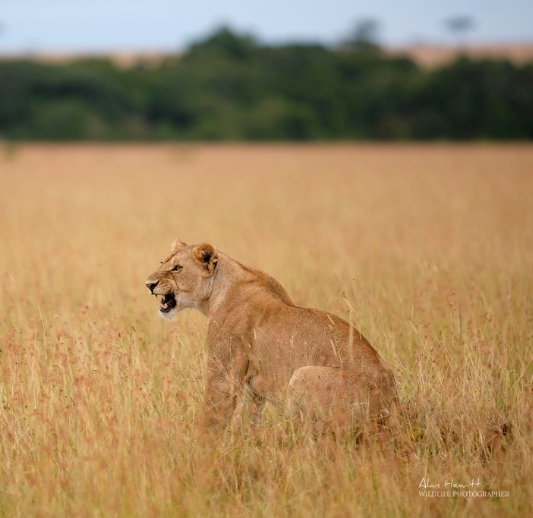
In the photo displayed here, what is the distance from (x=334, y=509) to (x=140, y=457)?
919 millimetres

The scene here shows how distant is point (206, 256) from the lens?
4.95m

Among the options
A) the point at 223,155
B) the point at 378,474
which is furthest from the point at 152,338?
the point at 223,155

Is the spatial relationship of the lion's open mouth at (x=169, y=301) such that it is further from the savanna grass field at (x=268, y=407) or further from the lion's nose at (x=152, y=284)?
the savanna grass field at (x=268, y=407)

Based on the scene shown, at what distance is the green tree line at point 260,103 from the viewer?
4816 cm

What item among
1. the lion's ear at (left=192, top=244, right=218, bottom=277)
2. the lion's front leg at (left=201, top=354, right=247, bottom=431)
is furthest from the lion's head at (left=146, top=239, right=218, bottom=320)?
the lion's front leg at (left=201, top=354, right=247, bottom=431)

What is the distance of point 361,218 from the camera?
13859 millimetres

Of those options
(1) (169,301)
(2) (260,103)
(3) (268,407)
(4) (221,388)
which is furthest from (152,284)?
(2) (260,103)

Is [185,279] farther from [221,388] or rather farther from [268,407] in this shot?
[268,407]
